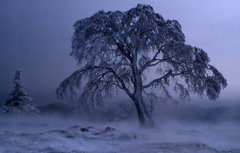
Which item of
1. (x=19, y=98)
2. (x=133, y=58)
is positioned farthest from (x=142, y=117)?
(x=19, y=98)

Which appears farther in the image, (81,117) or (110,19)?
(81,117)

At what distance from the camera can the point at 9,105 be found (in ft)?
73.0

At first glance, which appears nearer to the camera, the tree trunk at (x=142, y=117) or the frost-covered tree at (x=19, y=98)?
the tree trunk at (x=142, y=117)

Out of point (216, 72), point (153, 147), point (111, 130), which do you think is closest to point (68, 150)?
point (153, 147)

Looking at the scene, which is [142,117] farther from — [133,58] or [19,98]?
[19,98]

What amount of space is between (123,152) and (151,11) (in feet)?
32.1

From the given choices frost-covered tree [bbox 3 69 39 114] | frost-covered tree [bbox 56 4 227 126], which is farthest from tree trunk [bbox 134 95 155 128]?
frost-covered tree [bbox 3 69 39 114]

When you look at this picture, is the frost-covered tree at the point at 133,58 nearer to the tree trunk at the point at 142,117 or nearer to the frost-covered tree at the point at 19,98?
the tree trunk at the point at 142,117

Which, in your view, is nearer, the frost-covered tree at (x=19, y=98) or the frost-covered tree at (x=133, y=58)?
the frost-covered tree at (x=133, y=58)

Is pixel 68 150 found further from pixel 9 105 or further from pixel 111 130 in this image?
pixel 9 105

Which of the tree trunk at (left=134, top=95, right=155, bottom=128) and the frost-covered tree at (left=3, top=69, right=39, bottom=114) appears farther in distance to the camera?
the frost-covered tree at (left=3, top=69, right=39, bottom=114)

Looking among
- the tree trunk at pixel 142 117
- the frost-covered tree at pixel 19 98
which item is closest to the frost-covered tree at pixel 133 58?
the tree trunk at pixel 142 117

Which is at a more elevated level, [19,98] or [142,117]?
[19,98]

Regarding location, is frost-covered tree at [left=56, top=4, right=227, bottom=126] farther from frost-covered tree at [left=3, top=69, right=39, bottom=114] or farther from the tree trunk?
frost-covered tree at [left=3, top=69, right=39, bottom=114]
